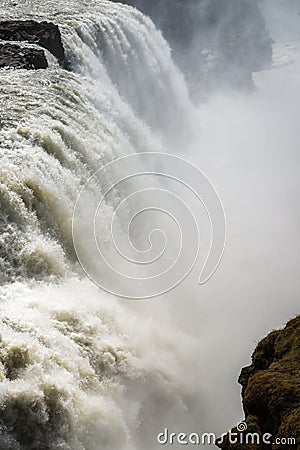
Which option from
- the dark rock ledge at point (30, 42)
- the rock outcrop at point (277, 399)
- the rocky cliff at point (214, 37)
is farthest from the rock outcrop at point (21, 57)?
the rocky cliff at point (214, 37)

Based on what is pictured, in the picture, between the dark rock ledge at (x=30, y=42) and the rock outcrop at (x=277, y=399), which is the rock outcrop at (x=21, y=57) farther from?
the rock outcrop at (x=277, y=399)

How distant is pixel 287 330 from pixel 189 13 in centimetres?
2888

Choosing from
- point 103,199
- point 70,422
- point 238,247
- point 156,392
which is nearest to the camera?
point 70,422

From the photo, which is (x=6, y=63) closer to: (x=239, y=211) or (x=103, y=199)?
(x=103, y=199)

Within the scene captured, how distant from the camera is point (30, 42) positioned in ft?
39.0

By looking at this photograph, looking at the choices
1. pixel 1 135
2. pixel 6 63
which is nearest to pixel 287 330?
pixel 1 135

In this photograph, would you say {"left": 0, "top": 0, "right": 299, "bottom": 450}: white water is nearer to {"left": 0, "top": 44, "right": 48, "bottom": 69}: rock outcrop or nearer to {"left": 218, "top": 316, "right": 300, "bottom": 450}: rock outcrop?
{"left": 0, "top": 44, "right": 48, "bottom": 69}: rock outcrop

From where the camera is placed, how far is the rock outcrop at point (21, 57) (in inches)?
416

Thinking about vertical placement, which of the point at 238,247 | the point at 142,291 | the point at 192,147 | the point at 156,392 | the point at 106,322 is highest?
the point at 192,147

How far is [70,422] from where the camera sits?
461cm

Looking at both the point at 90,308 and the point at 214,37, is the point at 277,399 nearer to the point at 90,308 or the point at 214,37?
the point at 90,308

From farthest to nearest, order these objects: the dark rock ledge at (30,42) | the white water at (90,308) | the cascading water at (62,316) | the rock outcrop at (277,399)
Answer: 1. the dark rock ledge at (30,42)
2. the white water at (90,308)
3. the cascading water at (62,316)
4. the rock outcrop at (277,399)

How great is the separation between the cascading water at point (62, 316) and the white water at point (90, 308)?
2 cm

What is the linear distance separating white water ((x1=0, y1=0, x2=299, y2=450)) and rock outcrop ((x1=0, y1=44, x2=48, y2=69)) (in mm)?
371
